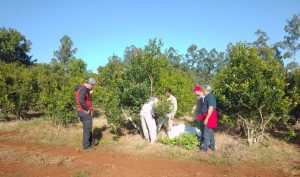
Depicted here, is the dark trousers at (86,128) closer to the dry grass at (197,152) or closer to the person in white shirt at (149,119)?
the dry grass at (197,152)

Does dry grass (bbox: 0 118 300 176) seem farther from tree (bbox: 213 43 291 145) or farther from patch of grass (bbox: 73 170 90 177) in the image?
patch of grass (bbox: 73 170 90 177)

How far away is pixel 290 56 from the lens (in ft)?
171

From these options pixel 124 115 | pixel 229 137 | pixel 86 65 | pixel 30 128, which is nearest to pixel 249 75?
pixel 229 137

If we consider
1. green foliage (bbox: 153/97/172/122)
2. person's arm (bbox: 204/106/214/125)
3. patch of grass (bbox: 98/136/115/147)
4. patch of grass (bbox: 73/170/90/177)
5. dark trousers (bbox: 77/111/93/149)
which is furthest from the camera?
patch of grass (bbox: 98/136/115/147)

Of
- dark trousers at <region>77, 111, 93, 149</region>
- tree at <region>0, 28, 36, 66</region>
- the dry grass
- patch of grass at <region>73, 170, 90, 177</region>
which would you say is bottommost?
patch of grass at <region>73, 170, 90, 177</region>

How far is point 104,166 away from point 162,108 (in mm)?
2823

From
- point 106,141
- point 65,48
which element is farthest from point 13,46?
point 106,141

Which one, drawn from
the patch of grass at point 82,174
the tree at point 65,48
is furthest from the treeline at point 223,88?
the tree at point 65,48

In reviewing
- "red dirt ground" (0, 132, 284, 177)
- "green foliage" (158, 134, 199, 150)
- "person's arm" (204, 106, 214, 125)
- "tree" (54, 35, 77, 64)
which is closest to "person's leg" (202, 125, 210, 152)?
"person's arm" (204, 106, 214, 125)

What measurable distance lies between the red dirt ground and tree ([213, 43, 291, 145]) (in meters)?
2.26

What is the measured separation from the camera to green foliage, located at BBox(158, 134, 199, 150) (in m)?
8.66

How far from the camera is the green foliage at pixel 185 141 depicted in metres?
8.66

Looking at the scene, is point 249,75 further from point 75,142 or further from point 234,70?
point 75,142

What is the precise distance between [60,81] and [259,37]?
46038 mm
